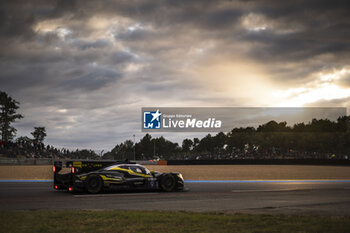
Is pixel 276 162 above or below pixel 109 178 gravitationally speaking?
below

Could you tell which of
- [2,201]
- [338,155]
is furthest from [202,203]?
[338,155]

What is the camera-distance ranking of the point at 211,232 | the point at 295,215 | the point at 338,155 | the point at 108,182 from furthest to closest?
the point at 338,155
the point at 108,182
the point at 295,215
the point at 211,232

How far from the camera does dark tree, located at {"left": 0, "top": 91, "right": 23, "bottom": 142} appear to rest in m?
74.1

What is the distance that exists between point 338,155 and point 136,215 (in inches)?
2406

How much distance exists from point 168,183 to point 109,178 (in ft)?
8.04

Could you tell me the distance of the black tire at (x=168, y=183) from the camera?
14.7 meters

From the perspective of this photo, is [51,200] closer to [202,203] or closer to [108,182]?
[108,182]

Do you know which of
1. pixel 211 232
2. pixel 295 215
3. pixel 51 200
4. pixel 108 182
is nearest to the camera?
pixel 211 232

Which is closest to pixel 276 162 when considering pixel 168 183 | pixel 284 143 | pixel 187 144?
pixel 284 143

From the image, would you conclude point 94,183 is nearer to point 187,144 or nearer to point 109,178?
point 109,178

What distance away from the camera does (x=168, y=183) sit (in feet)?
48.4

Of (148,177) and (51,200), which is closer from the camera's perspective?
(51,200)

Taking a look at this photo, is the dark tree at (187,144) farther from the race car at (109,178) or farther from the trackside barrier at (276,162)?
the race car at (109,178)

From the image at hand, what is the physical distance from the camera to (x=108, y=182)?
45.2 ft
